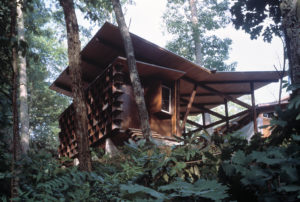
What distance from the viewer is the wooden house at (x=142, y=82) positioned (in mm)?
11742

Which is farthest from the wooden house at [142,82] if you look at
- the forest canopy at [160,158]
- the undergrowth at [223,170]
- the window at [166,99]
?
the undergrowth at [223,170]

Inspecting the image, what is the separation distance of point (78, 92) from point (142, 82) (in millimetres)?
7589

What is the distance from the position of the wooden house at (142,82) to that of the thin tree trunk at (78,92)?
16.4 ft

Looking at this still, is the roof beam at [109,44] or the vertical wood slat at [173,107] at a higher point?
the roof beam at [109,44]

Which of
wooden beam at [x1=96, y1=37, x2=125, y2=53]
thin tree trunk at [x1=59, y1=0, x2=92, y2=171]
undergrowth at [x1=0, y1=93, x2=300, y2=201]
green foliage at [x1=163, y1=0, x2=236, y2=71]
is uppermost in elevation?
green foliage at [x1=163, y1=0, x2=236, y2=71]

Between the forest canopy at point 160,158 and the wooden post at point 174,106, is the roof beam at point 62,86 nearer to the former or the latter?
the wooden post at point 174,106

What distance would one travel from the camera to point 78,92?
568 cm

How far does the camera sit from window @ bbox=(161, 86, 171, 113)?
43.4 feet

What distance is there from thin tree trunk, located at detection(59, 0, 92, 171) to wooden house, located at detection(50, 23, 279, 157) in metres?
5.01

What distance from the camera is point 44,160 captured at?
16.0 ft

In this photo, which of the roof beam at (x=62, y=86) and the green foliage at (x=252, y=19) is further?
the roof beam at (x=62, y=86)

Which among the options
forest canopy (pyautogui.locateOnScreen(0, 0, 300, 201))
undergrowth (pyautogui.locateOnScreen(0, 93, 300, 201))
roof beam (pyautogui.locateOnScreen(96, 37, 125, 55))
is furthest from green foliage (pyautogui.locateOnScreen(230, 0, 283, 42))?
undergrowth (pyautogui.locateOnScreen(0, 93, 300, 201))

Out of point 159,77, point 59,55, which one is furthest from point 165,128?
point 59,55

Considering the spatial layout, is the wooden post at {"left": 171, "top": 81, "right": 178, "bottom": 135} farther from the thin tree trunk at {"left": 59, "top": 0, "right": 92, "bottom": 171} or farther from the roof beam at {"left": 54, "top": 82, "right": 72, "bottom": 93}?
the thin tree trunk at {"left": 59, "top": 0, "right": 92, "bottom": 171}
